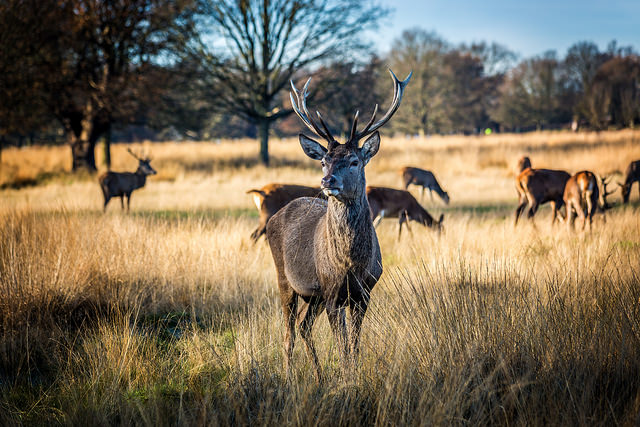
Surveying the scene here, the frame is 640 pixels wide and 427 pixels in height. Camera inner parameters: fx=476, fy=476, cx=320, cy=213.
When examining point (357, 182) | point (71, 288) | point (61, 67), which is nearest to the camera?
point (357, 182)

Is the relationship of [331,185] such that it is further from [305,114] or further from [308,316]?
[308,316]

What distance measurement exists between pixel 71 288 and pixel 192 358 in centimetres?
206

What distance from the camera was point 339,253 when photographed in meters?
3.19

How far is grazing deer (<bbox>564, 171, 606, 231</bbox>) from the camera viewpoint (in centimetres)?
848

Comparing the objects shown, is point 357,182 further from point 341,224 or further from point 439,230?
point 439,230

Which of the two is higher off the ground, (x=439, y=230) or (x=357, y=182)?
(x=357, y=182)

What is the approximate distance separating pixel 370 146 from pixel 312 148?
45cm

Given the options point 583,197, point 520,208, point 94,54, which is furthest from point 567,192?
point 94,54

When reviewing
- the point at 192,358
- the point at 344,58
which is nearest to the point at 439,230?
the point at 192,358

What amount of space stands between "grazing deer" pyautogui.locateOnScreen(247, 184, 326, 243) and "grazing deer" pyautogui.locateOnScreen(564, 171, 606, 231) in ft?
15.8

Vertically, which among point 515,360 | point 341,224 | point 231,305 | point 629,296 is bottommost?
point 231,305

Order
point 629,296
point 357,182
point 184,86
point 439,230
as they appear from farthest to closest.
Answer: point 184,86 < point 439,230 < point 629,296 < point 357,182

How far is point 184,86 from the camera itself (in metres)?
21.0

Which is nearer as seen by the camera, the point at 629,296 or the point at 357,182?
the point at 357,182
